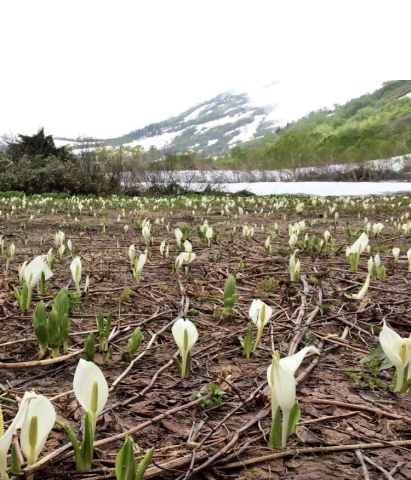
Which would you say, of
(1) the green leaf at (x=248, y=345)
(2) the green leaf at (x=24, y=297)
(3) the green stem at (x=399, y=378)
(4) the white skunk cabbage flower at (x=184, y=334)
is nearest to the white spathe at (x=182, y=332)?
(4) the white skunk cabbage flower at (x=184, y=334)

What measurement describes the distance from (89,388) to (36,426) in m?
0.15

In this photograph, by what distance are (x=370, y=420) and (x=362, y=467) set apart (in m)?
0.22

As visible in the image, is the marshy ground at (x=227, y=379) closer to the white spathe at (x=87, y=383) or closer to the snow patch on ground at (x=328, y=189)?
the white spathe at (x=87, y=383)

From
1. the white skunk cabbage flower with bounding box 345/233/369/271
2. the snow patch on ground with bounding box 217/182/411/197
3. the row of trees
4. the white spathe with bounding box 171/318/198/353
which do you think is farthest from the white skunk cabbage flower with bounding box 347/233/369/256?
the snow patch on ground with bounding box 217/182/411/197

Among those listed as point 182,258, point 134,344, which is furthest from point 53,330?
point 182,258

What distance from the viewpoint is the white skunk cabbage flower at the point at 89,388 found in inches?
35.4

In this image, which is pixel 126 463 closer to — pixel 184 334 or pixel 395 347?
pixel 184 334

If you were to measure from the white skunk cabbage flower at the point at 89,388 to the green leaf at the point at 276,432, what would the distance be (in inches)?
16.6

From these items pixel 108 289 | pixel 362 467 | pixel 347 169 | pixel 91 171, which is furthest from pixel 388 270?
pixel 347 169

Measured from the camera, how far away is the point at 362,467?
0.91 metres

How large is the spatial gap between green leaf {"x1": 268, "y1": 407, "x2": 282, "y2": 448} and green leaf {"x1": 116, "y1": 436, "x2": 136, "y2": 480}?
358 mm

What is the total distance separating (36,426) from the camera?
0.79 m

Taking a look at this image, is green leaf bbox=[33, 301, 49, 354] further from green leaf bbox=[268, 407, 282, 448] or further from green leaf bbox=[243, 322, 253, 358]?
green leaf bbox=[268, 407, 282, 448]

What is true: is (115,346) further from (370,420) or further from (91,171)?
(91,171)
